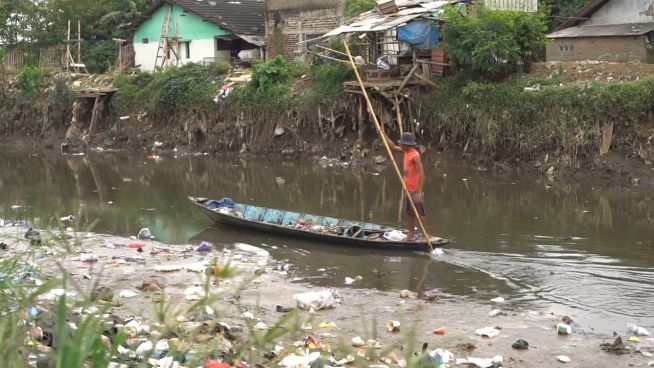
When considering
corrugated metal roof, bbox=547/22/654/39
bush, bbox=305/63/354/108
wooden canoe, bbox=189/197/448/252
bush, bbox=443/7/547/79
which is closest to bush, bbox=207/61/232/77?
bush, bbox=305/63/354/108

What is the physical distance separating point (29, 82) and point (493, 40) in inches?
704

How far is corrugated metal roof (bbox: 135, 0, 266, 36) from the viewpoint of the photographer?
Result: 27.8m

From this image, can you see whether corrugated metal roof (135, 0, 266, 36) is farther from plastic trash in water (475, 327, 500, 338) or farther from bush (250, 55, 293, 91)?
plastic trash in water (475, 327, 500, 338)

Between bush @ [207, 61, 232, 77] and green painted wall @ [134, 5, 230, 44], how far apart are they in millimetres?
2691

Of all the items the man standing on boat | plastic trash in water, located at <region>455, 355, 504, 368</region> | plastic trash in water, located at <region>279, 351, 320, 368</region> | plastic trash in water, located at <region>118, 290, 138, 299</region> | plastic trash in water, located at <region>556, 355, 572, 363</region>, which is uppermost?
the man standing on boat

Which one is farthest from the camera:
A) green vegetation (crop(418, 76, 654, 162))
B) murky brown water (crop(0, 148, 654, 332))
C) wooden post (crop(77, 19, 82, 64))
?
wooden post (crop(77, 19, 82, 64))

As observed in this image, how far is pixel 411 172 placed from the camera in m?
10.4

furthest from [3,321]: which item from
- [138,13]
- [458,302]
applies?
[138,13]

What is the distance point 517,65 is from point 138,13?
18.1 metres

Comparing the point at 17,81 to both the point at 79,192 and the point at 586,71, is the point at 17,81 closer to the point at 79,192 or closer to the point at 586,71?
the point at 79,192

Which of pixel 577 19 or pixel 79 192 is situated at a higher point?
pixel 577 19

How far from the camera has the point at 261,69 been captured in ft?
74.5

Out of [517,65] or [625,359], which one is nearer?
[625,359]

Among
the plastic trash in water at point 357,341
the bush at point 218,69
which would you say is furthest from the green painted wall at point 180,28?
the plastic trash in water at point 357,341
